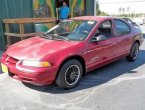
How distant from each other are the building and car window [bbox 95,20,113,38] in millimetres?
4127

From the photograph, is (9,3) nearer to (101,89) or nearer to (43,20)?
(43,20)

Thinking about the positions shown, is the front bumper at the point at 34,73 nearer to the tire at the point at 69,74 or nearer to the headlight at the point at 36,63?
the headlight at the point at 36,63

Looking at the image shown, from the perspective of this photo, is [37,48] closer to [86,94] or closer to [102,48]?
[86,94]

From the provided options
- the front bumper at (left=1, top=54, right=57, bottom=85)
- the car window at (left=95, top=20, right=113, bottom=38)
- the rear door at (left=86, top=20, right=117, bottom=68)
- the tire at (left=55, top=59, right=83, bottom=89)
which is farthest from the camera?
the car window at (left=95, top=20, right=113, bottom=38)

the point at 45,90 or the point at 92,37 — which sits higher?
the point at 92,37

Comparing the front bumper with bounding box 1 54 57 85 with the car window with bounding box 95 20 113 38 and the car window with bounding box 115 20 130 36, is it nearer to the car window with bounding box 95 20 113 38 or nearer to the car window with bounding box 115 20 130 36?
the car window with bounding box 95 20 113 38

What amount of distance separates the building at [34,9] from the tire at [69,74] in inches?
175

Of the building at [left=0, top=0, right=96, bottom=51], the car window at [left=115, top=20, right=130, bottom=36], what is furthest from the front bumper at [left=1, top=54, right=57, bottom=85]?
the building at [left=0, top=0, right=96, bottom=51]

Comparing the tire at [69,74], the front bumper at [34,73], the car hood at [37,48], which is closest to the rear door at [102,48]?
the tire at [69,74]

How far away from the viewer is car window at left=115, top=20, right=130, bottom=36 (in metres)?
6.09

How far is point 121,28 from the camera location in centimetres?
626

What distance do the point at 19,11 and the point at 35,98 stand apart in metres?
5.14

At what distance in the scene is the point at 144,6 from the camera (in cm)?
4784

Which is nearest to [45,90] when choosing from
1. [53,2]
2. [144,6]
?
[53,2]
